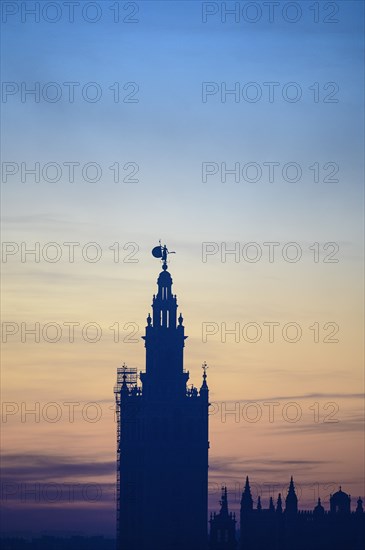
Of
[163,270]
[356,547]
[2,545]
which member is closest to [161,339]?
[163,270]

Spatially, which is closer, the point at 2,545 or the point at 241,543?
the point at 241,543

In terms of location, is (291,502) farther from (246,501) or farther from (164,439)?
(164,439)

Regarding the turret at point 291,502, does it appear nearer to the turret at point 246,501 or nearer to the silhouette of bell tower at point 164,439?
the turret at point 246,501

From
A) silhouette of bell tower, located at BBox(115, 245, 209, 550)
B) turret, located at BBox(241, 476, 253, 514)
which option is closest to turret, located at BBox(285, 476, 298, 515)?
turret, located at BBox(241, 476, 253, 514)

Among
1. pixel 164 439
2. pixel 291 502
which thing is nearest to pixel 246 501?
pixel 291 502

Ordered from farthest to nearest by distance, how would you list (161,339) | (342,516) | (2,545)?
(2,545), (342,516), (161,339)

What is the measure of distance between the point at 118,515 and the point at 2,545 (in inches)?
1118

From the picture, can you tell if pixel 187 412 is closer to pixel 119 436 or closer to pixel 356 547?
pixel 119 436

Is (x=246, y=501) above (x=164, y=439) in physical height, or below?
below

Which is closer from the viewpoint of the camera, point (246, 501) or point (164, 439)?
point (164, 439)

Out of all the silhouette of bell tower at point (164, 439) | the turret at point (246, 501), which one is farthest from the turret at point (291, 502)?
the silhouette of bell tower at point (164, 439)

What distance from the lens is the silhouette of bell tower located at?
14538cm

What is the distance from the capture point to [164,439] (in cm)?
14700

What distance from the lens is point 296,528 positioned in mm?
152625
